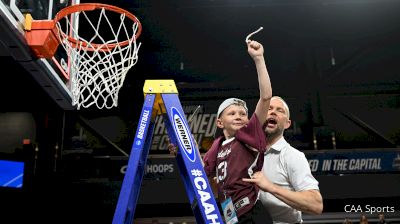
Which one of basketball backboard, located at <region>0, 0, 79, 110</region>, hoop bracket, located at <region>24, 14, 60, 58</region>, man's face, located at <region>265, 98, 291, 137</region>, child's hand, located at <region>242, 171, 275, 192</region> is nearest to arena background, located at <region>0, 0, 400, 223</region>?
basketball backboard, located at <region>0, 0, 79, 110</region>

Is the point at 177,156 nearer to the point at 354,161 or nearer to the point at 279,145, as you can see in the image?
the point at 279,145

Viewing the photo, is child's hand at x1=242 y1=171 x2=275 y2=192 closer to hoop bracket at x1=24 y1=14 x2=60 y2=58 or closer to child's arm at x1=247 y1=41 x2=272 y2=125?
child's arm at x1=247 y1=41 x2=272 y2=125

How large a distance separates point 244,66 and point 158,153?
3.51 meters

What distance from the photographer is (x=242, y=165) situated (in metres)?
2.50

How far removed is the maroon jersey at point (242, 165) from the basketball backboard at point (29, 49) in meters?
2.12

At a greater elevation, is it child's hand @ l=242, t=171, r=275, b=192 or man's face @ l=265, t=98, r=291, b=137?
man's face @ l=265, t=98, r=291, b=137

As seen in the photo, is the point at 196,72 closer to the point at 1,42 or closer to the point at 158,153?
the point at 158,153

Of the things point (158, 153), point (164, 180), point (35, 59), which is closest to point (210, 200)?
point (35, 59)

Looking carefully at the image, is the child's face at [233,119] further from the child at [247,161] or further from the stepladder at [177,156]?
the stepladder at [177,156]

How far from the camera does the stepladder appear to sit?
90.4 inches

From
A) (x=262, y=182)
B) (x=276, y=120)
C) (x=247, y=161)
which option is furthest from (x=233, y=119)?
(x=262, y=182)

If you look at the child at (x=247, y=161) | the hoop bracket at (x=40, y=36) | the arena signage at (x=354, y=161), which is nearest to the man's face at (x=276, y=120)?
the child at (x=247, y=161)

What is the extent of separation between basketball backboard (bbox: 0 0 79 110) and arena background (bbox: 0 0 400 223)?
14.6 feet

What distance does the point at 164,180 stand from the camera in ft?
33.2
